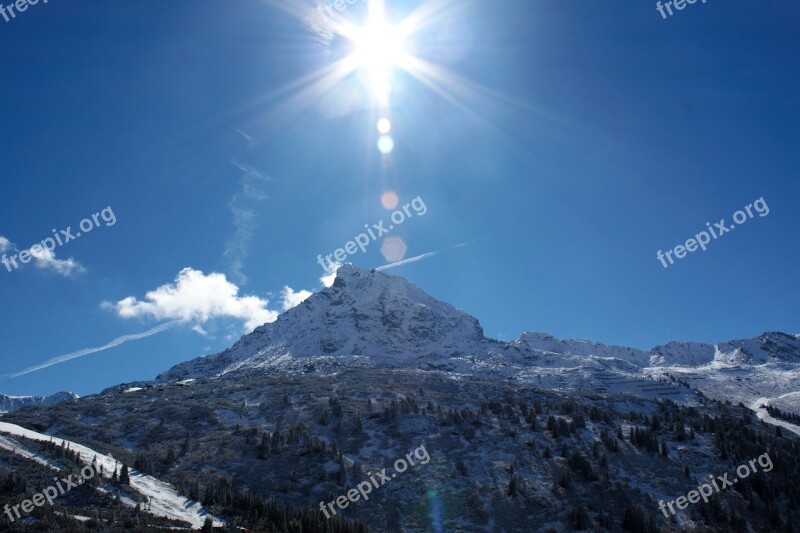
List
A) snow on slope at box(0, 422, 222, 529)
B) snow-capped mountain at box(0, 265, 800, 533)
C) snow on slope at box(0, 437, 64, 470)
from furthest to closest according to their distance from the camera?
snow-capped mountain at box(0, 265, 800, 533) < snow on slope at box(0, 437, 64, 470) < snow on slope at box(0, 422, 222, 529)

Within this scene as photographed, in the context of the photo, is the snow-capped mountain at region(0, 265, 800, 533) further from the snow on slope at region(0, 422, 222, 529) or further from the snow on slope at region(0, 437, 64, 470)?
the snow on slope at region(0, 437, 64, 470)

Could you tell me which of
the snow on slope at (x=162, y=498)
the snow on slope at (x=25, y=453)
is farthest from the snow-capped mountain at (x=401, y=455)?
the snow on slope at (x=25, y=453)

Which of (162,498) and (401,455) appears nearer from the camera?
(162,498)

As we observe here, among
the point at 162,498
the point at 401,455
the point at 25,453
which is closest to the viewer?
the point at 162,498

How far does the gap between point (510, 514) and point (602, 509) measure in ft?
26.8

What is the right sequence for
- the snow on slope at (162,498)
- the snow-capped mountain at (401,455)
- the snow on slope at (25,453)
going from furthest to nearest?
the snow-capped mountain at (401,455) < the snow on slope at (25,453) < the snow on slope at (162,498)

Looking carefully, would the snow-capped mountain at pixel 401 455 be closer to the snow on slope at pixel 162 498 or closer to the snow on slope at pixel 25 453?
the snow on slope at pixel 162 498

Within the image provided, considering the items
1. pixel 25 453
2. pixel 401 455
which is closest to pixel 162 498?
pixel 25 453

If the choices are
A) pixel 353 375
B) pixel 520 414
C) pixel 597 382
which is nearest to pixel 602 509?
pixel 520 414

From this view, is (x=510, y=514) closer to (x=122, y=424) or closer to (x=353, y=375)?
(x=122, y=424)

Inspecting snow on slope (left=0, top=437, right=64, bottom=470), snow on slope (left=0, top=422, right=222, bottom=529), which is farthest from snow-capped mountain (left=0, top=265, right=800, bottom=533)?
snow on slope (left=0, top=437, right=64, bottom=470)

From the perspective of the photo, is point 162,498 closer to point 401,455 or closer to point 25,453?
point 25,453

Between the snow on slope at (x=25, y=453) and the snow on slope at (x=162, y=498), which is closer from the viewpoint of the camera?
the snow on slope at (x=162, y=498)

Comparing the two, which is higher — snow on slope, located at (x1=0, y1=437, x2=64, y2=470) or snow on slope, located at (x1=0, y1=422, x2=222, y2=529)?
snow on slope, located at (x1=0, y1=437, x2=64, y2=470)
